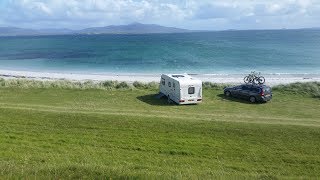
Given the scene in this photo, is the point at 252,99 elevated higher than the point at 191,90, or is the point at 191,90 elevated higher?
the point at 191,90

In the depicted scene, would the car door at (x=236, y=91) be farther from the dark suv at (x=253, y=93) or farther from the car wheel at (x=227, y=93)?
the car wheel at (x=227, y=93)

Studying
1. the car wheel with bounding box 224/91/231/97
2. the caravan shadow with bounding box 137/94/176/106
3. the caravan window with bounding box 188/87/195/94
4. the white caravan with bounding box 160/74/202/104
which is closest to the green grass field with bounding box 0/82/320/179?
the caravan shadow with bounding box 137/94/176/106

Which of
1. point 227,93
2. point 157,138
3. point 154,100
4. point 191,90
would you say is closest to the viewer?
point 157,138

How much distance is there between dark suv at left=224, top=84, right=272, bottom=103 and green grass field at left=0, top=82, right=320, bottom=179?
27.0 inches

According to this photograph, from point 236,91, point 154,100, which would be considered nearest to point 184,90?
point 154,100

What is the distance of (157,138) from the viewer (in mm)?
17453

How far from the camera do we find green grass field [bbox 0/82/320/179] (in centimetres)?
1248

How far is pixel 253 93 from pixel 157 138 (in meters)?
13.6

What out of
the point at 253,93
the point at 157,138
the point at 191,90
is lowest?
the point at 157,138

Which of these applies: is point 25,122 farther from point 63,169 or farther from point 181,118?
point 63,169

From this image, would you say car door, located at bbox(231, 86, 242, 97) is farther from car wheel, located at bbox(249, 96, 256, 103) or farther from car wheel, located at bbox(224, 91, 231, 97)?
car wheel, located at bbox(249, 96, 256, 103)

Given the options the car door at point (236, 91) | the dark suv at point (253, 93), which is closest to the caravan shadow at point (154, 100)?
the car door at point (236, 91)

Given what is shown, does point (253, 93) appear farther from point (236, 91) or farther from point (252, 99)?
point (236, 91)

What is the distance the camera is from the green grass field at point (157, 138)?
40.9ft
